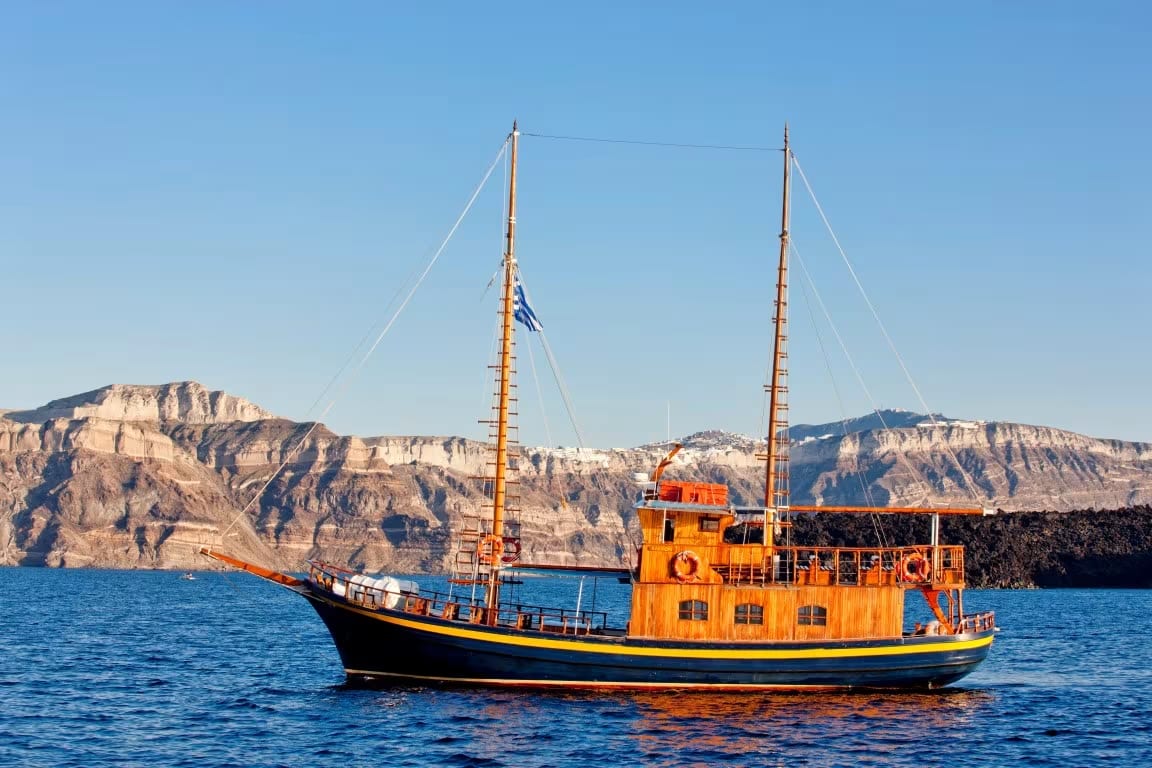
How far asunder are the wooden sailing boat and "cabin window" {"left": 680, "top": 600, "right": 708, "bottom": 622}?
0.04m

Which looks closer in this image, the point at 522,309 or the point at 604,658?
the point at 604,658

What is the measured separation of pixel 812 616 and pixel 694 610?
4.28 m

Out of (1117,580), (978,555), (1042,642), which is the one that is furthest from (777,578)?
(1117,580)

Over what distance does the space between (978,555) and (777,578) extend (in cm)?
15176

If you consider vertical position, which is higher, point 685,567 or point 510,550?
point 510,550

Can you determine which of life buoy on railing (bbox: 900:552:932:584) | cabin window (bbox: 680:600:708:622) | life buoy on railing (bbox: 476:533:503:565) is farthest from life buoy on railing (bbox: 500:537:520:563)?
life buoy on railing (bbox: 900:552:932:584)

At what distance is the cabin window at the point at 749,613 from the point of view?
48.4 meters

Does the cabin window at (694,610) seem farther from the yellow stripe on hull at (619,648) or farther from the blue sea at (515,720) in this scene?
the blue sea at (515,720)

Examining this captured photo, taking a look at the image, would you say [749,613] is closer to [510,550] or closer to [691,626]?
[691,626]

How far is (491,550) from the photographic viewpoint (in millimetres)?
51750

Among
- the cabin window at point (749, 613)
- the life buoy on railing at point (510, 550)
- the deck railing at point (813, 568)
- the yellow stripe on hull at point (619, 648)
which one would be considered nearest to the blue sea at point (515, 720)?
the yellow stripe on hull at point (619, 648)

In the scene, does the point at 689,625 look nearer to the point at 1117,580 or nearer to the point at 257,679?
the point at 257,679

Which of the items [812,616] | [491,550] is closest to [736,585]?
[812,616]

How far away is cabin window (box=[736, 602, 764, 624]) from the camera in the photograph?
48438 mm
